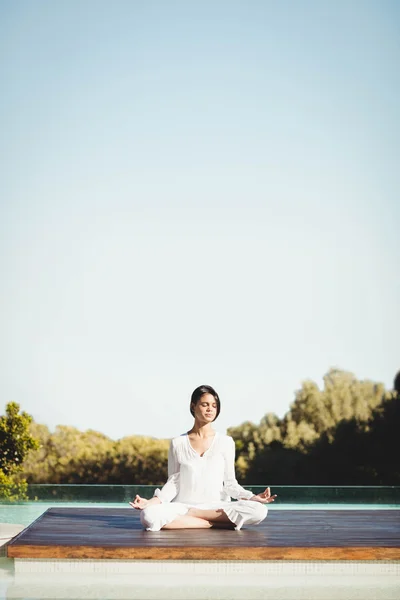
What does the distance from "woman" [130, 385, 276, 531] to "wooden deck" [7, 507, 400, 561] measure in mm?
95

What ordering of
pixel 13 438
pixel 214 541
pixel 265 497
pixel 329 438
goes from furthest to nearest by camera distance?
pixel 329 438
pixel 13 438
pixel 265 497
pixel 214 541

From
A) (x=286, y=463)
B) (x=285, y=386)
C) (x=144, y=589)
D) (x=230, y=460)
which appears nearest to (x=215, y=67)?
(x=285, y=386)

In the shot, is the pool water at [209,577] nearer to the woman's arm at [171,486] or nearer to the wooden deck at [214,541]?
the wooden deck at [214,541]

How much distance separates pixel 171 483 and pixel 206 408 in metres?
0.50

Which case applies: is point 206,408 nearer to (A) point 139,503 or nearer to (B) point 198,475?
(B) point 198,475

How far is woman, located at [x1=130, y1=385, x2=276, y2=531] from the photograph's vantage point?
5082 mm

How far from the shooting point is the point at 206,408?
514 centimetres

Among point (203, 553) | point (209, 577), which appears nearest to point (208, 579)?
point (209, 577)

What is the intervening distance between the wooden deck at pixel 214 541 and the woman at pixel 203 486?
0.31 ft

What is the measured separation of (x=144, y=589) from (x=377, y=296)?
1114cm

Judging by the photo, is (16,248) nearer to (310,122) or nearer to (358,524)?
(310,122)

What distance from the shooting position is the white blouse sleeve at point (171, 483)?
5141mm

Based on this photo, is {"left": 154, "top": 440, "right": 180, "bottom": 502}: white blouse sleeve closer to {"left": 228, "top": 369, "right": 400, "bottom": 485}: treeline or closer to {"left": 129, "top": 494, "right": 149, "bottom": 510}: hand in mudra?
{"left": 129, "top": 494, "right": 149, "bottom": 510}: hand in mudra

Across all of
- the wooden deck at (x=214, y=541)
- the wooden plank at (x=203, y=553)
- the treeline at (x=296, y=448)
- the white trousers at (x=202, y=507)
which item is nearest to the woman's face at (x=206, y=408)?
the white trousers at (x=202, y=507)
